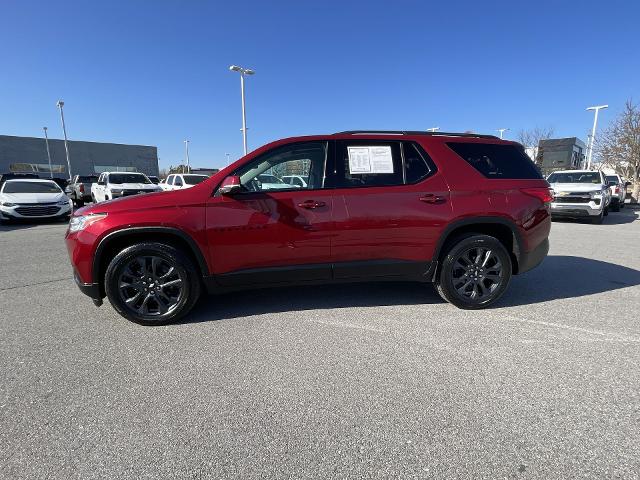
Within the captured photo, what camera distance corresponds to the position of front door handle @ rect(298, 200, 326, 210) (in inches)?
137

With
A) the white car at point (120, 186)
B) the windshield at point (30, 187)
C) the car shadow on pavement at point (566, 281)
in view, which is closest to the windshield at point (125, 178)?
the white car at point (120, 186)

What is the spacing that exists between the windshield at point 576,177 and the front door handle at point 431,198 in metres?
12.2

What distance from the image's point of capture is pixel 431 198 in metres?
3.70

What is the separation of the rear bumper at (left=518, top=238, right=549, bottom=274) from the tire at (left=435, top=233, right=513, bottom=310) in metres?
0.17

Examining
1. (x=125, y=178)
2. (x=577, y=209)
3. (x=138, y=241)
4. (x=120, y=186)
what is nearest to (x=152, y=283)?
(x=138, y=241)

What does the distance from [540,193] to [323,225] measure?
98.7 inches

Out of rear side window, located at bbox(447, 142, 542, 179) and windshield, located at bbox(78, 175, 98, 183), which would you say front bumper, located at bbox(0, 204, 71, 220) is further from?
rear side window, located at bbox(447, 142, 542, 179)

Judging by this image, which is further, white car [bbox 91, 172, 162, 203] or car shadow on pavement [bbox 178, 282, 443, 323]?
white car [bbox 91, 172, 162, 203]

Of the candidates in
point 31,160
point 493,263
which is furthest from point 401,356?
point 31,160

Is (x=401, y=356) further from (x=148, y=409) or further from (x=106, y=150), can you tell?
(x=106, y=150)

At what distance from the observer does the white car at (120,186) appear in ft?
47.8

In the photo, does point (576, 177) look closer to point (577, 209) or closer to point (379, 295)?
point (577, 209)

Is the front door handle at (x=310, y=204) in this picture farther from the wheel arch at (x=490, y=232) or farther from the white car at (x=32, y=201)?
the white car at (x=32, y=201)

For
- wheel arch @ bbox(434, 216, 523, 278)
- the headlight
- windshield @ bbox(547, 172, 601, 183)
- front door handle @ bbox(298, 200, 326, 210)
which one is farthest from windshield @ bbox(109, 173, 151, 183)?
windshield @ bbox(547, 172, 601, 183)
